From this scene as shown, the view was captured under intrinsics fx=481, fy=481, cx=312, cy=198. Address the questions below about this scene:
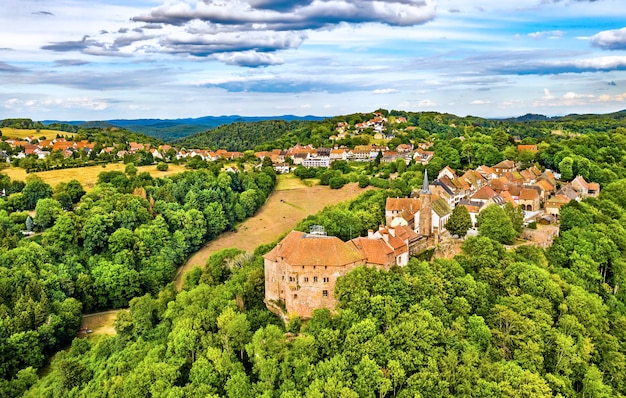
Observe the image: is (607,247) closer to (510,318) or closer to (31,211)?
(510,318)

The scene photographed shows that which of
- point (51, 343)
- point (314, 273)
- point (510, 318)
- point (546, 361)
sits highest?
point (314, 273)

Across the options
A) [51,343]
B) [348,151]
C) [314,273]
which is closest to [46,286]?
[51,343]

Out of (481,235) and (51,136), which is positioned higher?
(51,136)

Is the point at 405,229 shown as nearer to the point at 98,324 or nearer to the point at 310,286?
the point at 310,286

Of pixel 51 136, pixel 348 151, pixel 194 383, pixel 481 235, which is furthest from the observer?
pixel 51 136

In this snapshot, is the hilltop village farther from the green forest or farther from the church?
the green forest

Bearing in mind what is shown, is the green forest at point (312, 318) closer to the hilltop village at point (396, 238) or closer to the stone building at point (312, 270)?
the stone building at point (312, 270)

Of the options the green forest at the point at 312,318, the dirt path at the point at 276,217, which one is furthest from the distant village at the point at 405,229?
the dirt path at the point at 276,217
